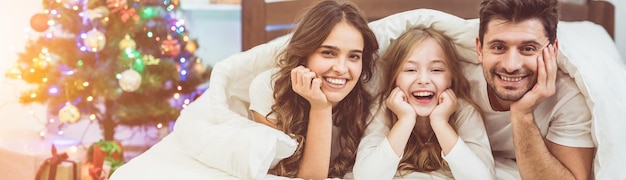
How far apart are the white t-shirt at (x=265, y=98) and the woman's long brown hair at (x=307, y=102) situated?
0.5 inches

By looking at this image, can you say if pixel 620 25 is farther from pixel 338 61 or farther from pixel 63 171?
pixel 63 171

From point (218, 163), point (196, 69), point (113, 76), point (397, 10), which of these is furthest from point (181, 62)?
point (218, 163)

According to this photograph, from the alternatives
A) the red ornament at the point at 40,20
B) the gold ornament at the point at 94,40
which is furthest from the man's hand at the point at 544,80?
the red ornament at the point at 40,20

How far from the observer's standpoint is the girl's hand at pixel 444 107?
1.21 meters

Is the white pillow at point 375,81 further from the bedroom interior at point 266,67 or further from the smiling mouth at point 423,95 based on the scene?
the smiling mouth at point 423,95

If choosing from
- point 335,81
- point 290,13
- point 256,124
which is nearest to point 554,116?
point 335,81

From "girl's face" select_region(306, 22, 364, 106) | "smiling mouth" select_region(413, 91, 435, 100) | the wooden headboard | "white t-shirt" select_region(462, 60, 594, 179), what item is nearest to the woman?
"girl's face" select_region(306, 22, 364, 106)

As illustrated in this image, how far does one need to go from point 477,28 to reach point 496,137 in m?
0.24

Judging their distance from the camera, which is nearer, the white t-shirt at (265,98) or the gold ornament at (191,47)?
the white t-shirt at (265,98)

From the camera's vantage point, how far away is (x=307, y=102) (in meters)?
1.29

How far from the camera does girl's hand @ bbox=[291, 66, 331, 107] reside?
3.94 feet

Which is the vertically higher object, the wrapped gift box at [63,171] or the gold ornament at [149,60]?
the gold ornament at [149,60]

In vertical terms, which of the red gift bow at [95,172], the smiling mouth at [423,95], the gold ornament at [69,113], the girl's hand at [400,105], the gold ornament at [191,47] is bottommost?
the red gift bow at [95,172]

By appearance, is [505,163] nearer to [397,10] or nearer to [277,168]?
[277,168]
